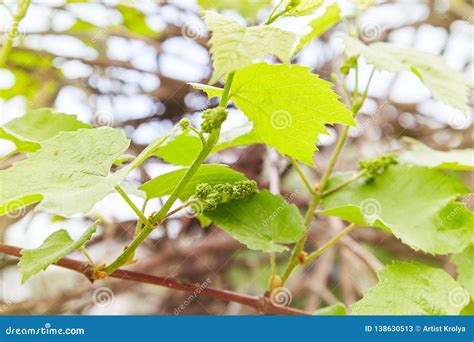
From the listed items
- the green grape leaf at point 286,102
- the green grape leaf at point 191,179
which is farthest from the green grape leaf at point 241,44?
the green grape leaf at point 191,179

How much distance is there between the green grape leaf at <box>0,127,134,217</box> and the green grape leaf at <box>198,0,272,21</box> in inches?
47.7

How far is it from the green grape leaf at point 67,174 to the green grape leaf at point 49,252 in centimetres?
8

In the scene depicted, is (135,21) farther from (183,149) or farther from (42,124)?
(183,149)

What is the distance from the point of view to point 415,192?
0.98 metres

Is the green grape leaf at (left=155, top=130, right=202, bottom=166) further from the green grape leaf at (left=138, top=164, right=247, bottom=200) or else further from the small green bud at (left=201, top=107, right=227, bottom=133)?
the small green bud at (left=201, top=107, right=227, bottom=133)

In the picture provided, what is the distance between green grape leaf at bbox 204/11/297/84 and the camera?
0.59 metres

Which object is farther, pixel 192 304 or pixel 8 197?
pixel 192 304

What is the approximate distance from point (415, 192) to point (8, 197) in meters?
0.67

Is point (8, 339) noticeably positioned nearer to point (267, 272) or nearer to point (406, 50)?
point (406, 50)

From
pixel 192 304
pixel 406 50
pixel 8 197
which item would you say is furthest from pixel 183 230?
pixel 8 197

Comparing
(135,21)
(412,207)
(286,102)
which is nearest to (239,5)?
(135,21)

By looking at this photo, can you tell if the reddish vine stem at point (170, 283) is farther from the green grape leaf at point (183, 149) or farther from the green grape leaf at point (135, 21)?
the green grape leaf at point (135, 21)

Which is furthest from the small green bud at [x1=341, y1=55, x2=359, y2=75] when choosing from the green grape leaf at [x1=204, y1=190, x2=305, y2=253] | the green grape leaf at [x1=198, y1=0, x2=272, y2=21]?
the green grape leaf at [x1=198, y1=0, x2=272, y2=21]

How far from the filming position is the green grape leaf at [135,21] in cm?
187
